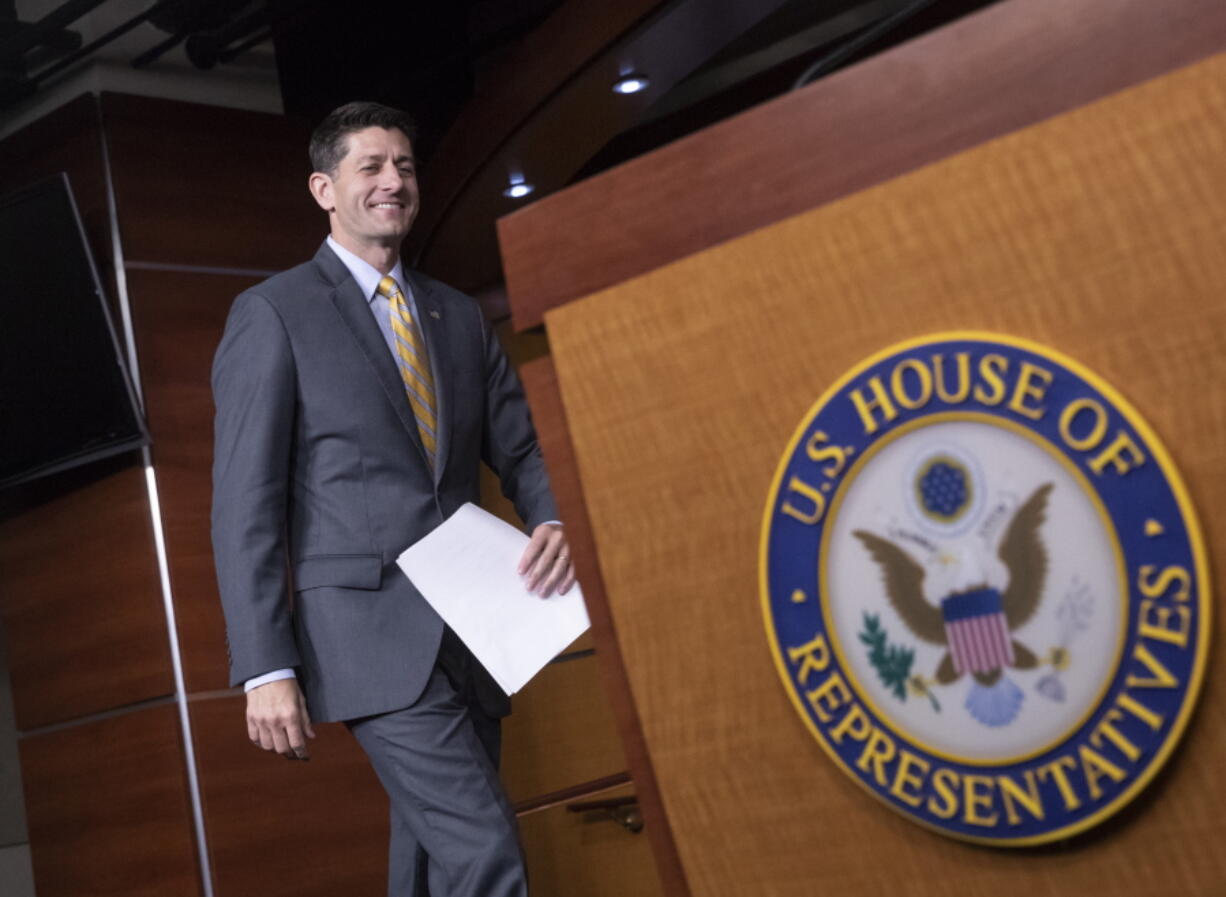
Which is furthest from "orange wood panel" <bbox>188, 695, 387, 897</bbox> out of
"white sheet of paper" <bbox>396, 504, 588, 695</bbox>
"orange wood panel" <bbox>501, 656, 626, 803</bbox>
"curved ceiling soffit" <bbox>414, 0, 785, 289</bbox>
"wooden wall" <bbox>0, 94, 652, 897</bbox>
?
"white sheet of paper" <bbox>396, 504, 588, 695</bbox>

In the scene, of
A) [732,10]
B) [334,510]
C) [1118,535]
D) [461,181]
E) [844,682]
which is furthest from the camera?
[461,181]

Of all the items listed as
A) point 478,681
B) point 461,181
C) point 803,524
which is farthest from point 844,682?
point 461,181

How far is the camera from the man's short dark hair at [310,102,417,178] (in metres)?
2.39

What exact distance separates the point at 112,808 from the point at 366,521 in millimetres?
2380

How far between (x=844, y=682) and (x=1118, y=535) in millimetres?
Result: 206

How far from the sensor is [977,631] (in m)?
0.88

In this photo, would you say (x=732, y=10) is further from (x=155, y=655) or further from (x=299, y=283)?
(x=155, y=655)

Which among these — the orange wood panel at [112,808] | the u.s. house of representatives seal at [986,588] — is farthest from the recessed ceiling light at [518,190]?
the u.s. house of representatives seal at [986,588]

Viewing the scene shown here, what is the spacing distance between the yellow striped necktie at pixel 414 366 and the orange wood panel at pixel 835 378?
1.19 m

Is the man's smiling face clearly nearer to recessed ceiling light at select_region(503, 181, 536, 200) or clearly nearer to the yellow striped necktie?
the yellow striped necktie

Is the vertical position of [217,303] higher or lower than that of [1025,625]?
higher

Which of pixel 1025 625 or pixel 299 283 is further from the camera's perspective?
pixel 299 283

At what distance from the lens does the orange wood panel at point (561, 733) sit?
4.27m

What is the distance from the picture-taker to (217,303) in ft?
14.1
